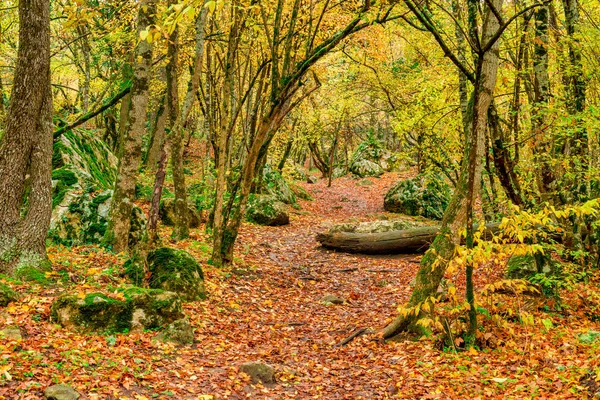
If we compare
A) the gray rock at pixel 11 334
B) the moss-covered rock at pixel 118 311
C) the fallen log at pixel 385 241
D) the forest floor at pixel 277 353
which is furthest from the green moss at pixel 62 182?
the fallen log at pixel 385 241

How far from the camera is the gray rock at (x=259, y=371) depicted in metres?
5.61

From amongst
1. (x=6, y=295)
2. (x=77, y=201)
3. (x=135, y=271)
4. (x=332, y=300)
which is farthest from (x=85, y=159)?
(x=332, y=300)

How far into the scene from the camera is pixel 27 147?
6.38 metres

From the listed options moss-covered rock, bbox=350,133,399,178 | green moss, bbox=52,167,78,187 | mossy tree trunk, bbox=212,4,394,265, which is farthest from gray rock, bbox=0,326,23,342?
moss-covered rock, bbox=350,133,399,178

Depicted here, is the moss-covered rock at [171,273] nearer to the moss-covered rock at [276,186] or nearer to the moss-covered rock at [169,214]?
the moss-covered rock at [169,214]

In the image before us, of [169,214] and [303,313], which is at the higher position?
[169,214]

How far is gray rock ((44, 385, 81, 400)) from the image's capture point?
399cm

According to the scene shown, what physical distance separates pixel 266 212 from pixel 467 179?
1090cm

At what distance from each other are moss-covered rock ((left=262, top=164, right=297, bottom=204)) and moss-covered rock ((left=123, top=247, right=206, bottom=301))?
12.3 meters

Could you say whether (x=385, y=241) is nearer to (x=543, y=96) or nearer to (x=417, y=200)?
(x=543, y=96)

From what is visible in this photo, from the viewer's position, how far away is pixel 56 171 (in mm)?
10148

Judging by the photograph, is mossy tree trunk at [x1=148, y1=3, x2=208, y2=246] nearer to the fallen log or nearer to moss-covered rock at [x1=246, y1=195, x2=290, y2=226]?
the fallen log

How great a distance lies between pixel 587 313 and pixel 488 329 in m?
2.47

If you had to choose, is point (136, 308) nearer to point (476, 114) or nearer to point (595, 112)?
point (476, 114)
